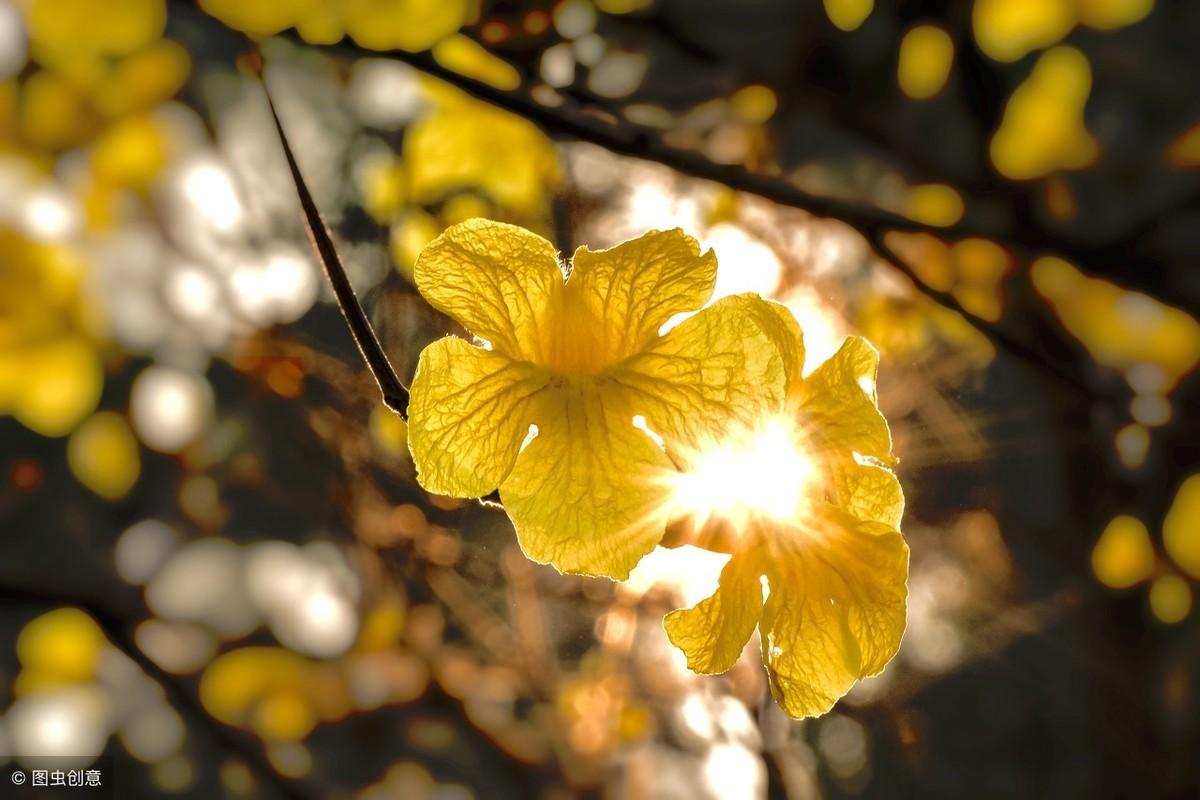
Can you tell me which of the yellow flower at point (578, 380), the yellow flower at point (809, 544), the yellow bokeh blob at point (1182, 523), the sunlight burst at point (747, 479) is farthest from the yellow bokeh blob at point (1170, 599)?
the yellow flower at point (578, 380)

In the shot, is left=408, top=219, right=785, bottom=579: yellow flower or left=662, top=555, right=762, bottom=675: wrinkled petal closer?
left=408, top=219, right=785, bottom=579: yellow flower

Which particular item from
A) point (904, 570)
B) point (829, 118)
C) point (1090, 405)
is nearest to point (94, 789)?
point (904, 570)

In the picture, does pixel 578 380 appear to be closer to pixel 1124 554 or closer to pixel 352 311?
pixel 352 311

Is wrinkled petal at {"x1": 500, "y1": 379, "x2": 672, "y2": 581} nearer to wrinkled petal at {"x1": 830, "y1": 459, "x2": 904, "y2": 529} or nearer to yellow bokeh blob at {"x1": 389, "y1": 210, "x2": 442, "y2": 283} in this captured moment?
wrinkled petal at {"x1": 830, "y1": 459, "x2": 904, "y2": 529}

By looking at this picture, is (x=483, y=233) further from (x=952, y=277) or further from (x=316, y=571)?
(x=316, y=571)

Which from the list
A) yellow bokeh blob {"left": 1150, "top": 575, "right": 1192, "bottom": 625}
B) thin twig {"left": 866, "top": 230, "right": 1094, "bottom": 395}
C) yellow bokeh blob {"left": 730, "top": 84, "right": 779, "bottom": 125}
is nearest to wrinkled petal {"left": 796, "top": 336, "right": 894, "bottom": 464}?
thin twig {"left": 866, "top": 230, "right": 1094, "bottom": 395}

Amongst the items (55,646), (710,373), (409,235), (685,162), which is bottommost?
(55,646)

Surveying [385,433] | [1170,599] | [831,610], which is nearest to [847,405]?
[831,610]

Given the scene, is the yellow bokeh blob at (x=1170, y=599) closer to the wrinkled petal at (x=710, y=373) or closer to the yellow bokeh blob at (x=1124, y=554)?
the yellow bokeh blob at (x=1124, y=554)
